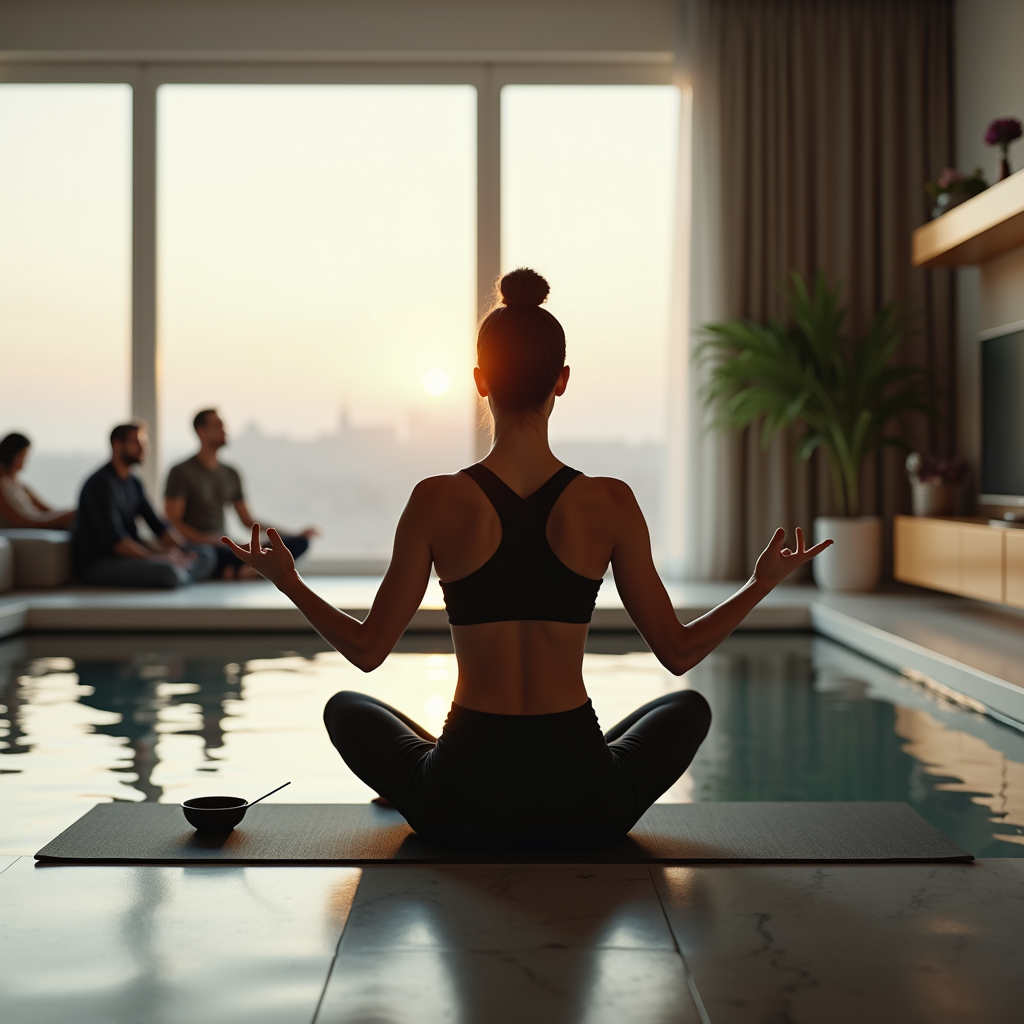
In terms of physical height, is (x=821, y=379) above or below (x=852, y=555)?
above

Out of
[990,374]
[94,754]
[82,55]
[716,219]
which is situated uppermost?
[82,55]

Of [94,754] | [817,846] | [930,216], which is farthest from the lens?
[930,216]

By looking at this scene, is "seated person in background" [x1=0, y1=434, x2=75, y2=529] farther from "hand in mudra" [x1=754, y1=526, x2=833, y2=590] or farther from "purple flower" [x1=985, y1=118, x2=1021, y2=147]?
"hand in mudra" [x1=754, y1=526, x2=833, y2=590]

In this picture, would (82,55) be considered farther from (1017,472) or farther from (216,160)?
(1017,472)

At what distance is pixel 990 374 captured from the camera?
235 inches

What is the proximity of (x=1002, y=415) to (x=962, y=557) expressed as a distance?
0.79 m

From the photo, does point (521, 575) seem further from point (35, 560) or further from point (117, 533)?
point (35, 560)

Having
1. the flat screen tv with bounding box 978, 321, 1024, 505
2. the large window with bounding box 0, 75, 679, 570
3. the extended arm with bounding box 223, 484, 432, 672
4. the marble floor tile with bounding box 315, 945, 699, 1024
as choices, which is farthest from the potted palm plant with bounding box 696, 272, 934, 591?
the marble floor tile with bounding box 315, 945, 699, 1024

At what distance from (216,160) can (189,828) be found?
6.06 m

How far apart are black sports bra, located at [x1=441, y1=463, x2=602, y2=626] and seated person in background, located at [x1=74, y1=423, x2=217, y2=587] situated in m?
4.71

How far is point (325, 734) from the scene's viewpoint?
136 inches

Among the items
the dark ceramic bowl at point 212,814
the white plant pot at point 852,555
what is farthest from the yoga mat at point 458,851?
the white plant pot at point 852,555

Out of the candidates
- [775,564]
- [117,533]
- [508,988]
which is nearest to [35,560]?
[117,533]

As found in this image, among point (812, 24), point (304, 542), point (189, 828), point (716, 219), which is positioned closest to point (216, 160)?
point (304, 542)
